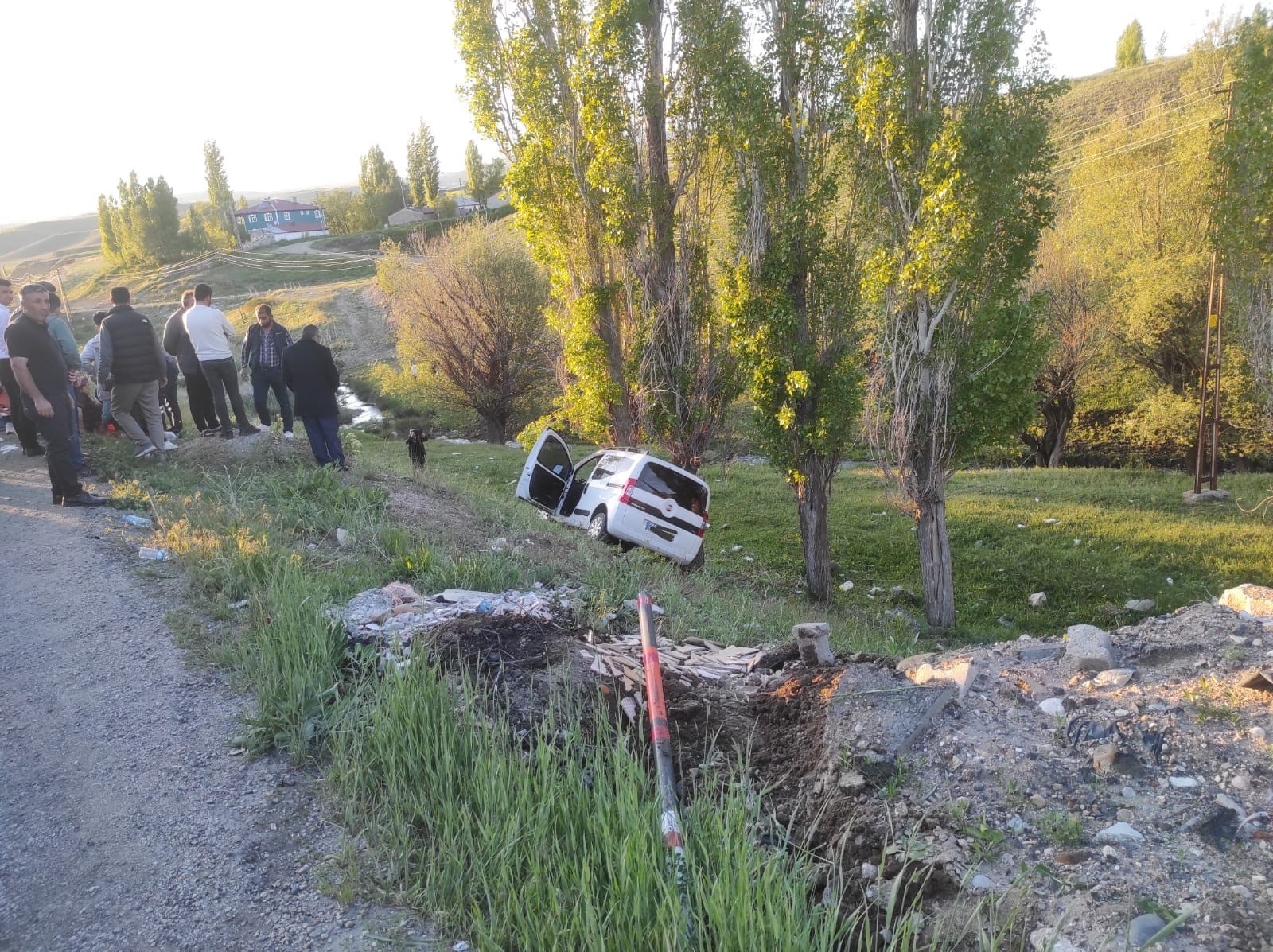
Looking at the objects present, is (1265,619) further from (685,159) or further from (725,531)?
(725,531)

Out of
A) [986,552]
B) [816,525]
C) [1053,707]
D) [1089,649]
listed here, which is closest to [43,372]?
[1053,707]

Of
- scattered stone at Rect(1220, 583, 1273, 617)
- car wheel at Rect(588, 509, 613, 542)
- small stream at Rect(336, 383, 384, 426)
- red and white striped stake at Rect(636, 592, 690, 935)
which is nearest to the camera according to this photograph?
red and white striped stake at Rect(636, 592, 690, 935)

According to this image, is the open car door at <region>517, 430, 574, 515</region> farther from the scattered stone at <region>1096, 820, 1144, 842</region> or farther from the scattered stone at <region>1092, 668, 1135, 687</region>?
the scattered stone at <region>1096, 820, 1144, 842</region>

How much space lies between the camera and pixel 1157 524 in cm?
1720

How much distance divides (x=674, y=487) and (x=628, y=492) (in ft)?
2.62

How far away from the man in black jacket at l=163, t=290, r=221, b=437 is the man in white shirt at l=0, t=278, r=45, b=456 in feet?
5.83

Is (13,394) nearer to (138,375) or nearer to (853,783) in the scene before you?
(138,375)

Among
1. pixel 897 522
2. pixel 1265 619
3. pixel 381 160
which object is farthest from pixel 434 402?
pixel 381 160

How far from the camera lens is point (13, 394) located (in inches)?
432

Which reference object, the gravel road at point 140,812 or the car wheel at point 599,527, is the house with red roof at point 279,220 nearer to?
the car wheel at point 599,527

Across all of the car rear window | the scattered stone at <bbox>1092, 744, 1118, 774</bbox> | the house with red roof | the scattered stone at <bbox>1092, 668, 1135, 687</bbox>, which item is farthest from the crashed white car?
the house with red roof

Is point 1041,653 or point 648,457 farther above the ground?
point 648,457

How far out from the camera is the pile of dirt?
339 centimetres

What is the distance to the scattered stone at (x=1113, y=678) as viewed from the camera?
16.2 ft
